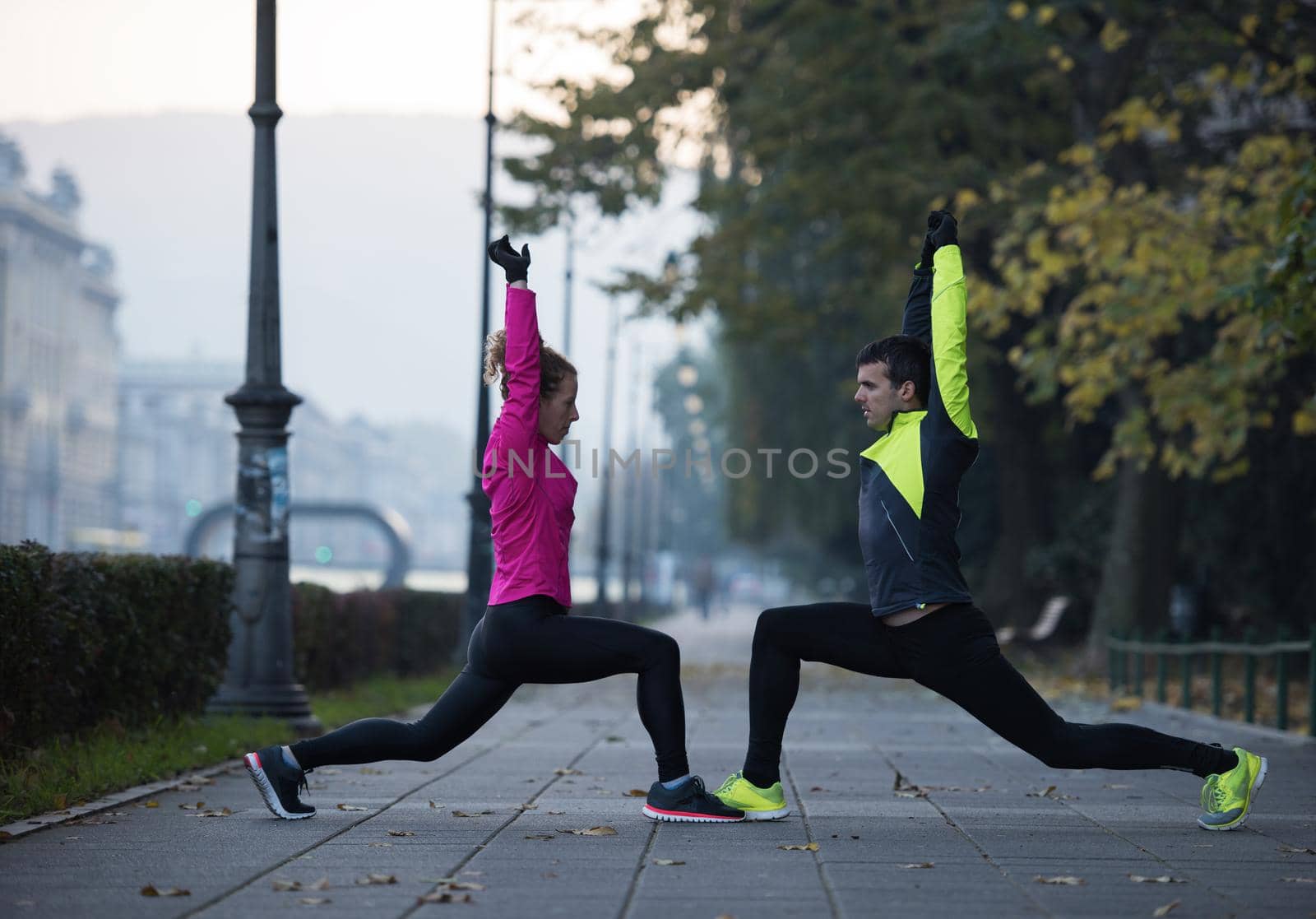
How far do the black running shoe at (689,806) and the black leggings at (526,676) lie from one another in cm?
6

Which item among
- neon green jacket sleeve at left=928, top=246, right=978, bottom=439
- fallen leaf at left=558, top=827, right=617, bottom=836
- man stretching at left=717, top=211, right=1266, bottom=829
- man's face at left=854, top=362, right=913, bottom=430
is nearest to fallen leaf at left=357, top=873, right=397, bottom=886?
fallen leaf at left=558, top=827, right=617, bottom=836

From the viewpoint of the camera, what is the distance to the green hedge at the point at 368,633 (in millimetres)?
14430

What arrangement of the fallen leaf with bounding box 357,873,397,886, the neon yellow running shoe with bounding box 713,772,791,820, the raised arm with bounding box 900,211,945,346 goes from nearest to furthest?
the fallen leaf with bounding box 357,873,397,886 → the neon yellow running shoe with bounding box 713,772,791,820 → the raised arm with bounding box 900,211,945,346

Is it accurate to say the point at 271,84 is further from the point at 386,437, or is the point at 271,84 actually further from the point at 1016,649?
the point at 386,437

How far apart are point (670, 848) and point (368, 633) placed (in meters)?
11.5

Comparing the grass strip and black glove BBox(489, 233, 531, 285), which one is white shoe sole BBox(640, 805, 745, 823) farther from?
the grass strip

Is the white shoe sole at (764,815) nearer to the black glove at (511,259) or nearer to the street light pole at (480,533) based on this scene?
the black glove at (511,259)

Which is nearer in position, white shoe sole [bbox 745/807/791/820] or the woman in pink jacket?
the woman in pink jacket

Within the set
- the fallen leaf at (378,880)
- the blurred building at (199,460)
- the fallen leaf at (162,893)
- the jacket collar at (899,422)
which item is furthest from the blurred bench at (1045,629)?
the blurred building at (199,460)

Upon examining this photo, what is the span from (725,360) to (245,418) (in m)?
28.0

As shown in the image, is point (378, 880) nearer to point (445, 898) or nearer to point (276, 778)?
point (445, 898)

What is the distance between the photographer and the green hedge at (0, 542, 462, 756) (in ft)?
25.9

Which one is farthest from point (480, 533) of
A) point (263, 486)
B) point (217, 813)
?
point (217, 813)

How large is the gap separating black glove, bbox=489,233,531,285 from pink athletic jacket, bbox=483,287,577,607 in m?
0.06
